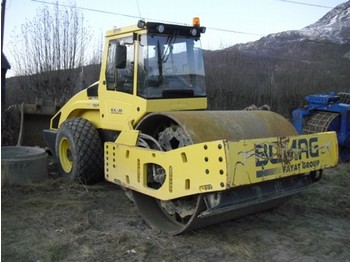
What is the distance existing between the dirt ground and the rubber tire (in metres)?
0.18

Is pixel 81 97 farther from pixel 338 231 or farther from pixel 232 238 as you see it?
pixel 338 231

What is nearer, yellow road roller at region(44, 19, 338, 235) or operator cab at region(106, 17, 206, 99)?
yellow road roller at region(44, 19, 338, 235)

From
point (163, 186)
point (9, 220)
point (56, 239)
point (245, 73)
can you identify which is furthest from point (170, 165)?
point (245, 73)

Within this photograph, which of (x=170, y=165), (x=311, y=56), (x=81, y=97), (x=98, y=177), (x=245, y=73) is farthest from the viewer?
(x=311, y=56)

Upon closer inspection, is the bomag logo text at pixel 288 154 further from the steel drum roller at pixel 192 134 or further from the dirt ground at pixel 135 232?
the dirt ground at pixel 135 232

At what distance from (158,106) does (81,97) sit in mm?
1911

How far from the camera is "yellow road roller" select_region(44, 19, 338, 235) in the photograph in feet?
12.4

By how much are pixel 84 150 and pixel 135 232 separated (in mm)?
1704

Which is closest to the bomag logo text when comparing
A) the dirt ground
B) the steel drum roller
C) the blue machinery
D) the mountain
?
the steel drum roller

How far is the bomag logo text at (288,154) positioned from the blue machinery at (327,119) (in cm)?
408

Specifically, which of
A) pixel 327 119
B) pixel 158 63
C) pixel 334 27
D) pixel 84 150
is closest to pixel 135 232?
pixel 84 150

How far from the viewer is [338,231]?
14.8 ft

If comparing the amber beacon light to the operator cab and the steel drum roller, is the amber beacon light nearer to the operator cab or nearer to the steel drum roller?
the operator cab

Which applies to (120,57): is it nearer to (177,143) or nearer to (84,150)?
(177,143)
